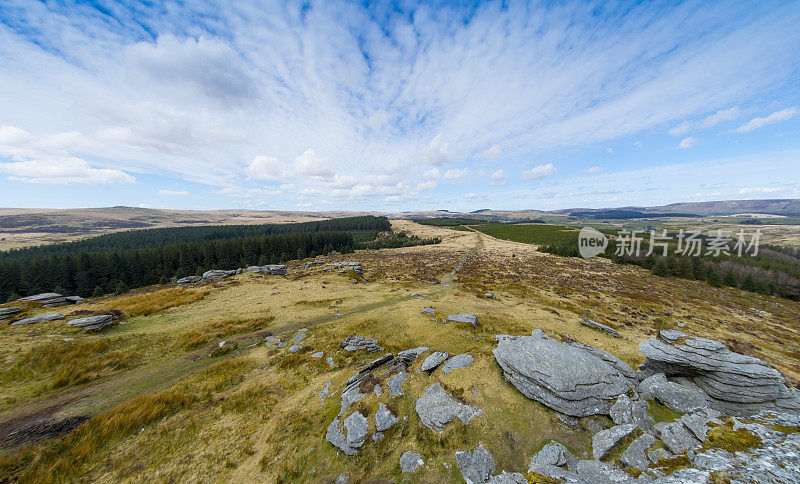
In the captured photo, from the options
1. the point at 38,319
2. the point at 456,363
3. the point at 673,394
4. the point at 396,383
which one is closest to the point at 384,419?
the point at 396,383

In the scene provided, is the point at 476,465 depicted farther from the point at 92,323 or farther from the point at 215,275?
the point at 215,275

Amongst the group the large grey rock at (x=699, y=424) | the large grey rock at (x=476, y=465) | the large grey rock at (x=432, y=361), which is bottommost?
the large grey rock at (x=476, y=465)

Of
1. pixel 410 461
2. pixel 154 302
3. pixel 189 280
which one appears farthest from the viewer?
pixel 189 280

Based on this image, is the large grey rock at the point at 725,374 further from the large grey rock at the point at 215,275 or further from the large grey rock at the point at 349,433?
the large grey rock at the point at 215,275

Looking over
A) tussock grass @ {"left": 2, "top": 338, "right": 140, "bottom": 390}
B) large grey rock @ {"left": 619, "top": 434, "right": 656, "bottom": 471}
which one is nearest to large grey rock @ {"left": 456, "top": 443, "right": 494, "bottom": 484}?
large grey rock @ {"left": 619, "top": 434, "right": 656, "bottom": 471}

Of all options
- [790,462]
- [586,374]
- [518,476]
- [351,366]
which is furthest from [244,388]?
[790,462]

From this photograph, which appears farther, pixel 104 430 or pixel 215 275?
pixel 215 275

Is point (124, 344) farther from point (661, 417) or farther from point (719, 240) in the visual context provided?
point (719, 240)

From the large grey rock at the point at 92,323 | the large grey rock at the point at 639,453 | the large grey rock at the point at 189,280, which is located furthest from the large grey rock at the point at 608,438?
the large grey rock at the point at 189,280
